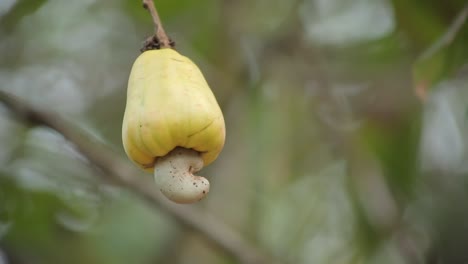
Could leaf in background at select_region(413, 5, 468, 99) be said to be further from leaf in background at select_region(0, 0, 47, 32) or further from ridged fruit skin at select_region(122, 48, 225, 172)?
leaf in background at select_region(0, 0, 47, 32)

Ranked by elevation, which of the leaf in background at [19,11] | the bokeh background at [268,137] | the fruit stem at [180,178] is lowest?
the bokeh background at [268,137]

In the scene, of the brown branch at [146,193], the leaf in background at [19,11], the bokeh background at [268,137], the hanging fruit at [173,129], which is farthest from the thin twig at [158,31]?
the bokeh background at [268,137]

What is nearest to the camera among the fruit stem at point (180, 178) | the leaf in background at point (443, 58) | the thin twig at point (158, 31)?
the fruit stem at point (180, 178)

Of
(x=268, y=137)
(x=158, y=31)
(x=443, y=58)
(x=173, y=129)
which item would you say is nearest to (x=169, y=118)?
(x=173, y=129)

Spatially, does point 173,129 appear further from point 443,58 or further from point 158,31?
point 443,58

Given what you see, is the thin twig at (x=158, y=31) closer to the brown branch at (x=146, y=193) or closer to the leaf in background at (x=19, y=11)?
the brown branch at (x=146, y=193)

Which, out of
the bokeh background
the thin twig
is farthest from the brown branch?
the thin twig

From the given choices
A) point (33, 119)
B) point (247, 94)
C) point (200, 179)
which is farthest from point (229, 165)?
point (200, 179)
